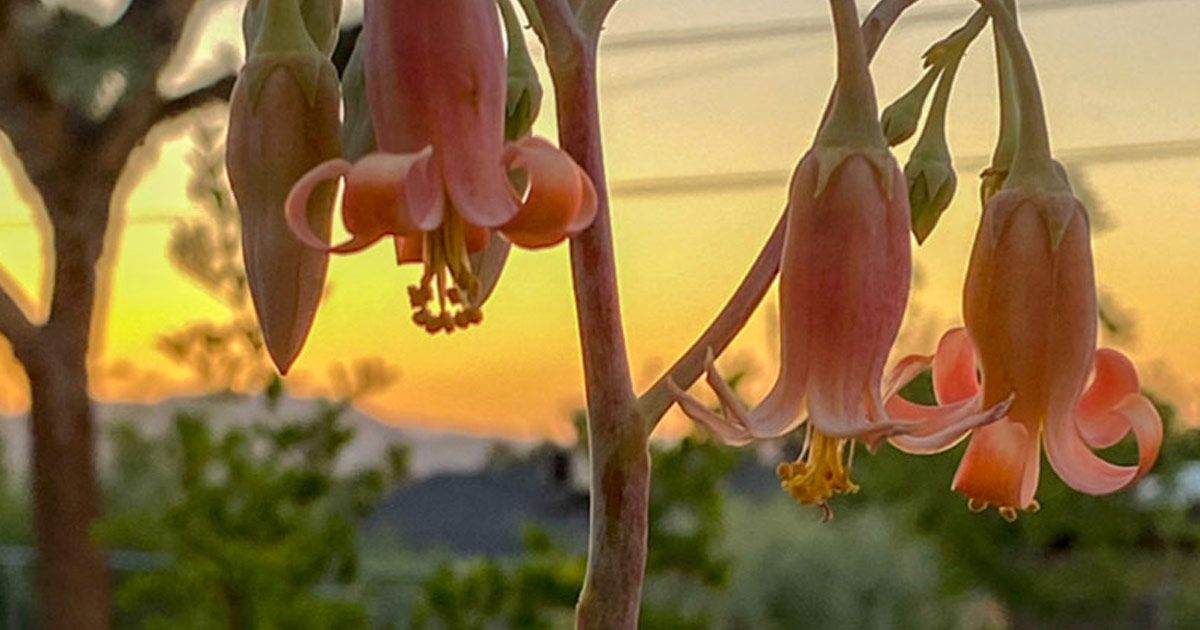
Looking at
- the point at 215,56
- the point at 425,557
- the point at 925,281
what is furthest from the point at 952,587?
the point at 215,56

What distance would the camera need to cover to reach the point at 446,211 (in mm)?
322

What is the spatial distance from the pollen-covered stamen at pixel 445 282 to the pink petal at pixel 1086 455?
0.13 metres

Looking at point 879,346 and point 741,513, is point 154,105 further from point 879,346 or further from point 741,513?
point 879,346

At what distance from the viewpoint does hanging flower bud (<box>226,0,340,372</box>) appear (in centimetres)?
32

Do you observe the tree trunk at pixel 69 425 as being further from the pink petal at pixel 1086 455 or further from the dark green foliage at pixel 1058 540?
the pink petal at pixel 1086 455

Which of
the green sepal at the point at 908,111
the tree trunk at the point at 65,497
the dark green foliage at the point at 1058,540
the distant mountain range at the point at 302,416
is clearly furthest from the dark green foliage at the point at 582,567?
the green sepal at the point at 908,111

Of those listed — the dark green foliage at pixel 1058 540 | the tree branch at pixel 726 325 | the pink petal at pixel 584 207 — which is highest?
the pink petal at pixel 584 207

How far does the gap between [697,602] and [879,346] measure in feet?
5.14

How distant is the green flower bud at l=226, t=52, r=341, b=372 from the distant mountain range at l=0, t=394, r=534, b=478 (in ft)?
4.04

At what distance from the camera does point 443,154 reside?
1.02 feet

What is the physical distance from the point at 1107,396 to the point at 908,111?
0.09 meters

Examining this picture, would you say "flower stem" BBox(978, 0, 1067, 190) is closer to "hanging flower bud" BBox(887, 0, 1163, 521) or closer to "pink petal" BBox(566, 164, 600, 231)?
"hanging flower bud" BBox(887, 0, 1163, 521)

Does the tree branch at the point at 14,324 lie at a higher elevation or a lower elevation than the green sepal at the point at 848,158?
higher

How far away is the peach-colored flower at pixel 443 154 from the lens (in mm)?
292
